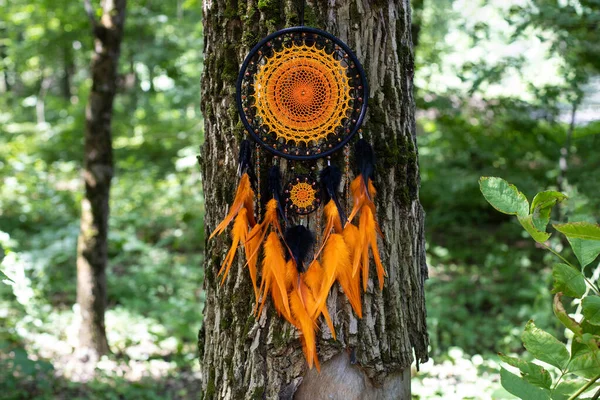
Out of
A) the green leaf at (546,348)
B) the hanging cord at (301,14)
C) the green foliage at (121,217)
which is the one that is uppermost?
the hanging cord at (301,14)

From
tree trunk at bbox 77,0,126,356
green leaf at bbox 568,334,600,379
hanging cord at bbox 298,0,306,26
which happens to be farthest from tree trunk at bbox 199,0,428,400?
tree trunk at bbox 77,0,126,356

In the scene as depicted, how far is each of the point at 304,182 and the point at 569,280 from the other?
696 mm

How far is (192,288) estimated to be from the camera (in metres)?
5.27

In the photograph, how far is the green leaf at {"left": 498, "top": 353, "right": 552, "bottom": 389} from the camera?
1.24m

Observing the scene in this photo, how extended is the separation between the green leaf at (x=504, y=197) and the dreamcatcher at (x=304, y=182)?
34cm

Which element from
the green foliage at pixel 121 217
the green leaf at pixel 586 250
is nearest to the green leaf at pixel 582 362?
the green leaf at pixel 586 250

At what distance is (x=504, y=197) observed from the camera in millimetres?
1234

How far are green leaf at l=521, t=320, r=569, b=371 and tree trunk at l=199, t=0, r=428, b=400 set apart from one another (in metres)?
0.37

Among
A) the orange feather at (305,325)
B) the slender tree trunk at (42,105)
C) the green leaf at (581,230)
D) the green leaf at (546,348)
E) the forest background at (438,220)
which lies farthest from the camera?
the slender tree trunk at (42,105)

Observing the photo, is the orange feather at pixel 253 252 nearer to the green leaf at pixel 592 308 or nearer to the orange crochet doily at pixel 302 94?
the orange crochet doily at pixel 302 94

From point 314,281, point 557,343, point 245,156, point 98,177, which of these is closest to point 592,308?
point 557,343

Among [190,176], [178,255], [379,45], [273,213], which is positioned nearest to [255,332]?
[273,213]

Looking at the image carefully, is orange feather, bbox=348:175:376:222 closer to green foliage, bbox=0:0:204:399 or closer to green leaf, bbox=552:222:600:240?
green leaf, bbox=552:222:600:240

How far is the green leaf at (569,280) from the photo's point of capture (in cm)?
124
